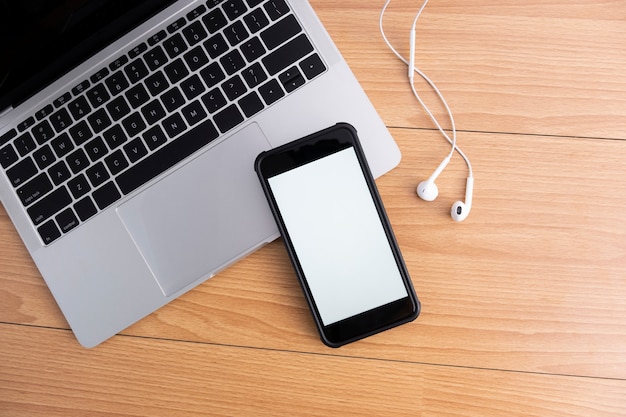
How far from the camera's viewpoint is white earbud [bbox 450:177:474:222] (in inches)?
22.0

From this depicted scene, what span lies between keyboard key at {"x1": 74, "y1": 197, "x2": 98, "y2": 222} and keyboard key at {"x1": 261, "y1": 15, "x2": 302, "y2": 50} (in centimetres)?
22

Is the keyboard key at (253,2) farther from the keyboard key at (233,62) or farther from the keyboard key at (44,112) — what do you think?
the keyboard key at (44,112)

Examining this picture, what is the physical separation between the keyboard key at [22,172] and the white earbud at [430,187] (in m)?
0.36

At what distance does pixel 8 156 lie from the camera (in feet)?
1.88

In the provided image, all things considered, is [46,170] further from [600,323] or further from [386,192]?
[600,323]

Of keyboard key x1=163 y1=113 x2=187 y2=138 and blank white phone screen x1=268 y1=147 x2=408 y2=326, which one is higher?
keyboard key x1=163 y1=113 x2=187 y2=138

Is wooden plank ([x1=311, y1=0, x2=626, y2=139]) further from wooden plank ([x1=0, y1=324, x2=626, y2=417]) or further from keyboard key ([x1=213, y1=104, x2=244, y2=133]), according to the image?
wooden plank ([x1=0, y1=324, x2=626, y2=417])

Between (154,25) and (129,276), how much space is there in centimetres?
24

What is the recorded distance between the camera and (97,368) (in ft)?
1.93

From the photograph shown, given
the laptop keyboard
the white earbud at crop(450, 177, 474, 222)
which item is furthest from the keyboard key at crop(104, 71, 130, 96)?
the white earbud at crop(450, 177, 474, 222)

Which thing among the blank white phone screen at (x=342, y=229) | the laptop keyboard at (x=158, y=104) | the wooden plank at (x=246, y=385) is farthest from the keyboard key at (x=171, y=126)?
the wooden plank at (x=246, y=385)

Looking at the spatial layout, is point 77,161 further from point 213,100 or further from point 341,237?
point 341,237

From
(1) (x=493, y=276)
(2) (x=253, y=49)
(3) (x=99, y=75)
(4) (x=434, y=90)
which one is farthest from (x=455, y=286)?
(3) (x=99, y=75)

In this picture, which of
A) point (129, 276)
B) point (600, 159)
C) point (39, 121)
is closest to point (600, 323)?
point (600, 159)
